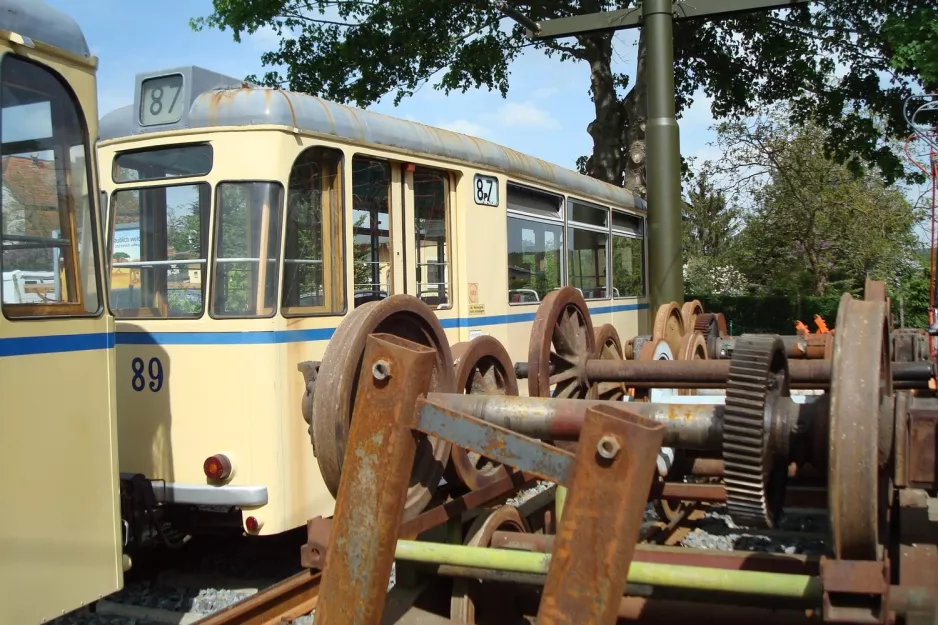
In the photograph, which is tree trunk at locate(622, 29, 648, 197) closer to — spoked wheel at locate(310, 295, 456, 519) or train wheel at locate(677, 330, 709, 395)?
train wheel at locate(677, 330, 709, 395)

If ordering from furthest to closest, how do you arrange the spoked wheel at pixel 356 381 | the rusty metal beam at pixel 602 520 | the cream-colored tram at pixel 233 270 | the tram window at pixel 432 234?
the tram window at pixel 432 234 < the cream-colored tram at pixel 233 270 < the spoked wheel at pixel 356 381 < the rusty metal beam at pixel 602 520

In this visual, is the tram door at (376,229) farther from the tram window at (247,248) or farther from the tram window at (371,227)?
the tram window at (247,248)

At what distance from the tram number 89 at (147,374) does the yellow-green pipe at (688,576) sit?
3.44 metres

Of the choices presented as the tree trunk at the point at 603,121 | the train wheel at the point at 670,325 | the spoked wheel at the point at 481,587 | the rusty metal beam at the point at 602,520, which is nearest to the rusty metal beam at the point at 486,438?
the rusty metal beam at the point at 602,520

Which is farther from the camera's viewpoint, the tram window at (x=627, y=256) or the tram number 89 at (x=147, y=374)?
the tram window at (x=627, y=256)

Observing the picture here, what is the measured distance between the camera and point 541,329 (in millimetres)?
4027

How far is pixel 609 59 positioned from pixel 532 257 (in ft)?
32.9

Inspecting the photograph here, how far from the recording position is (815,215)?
2134 centimetres

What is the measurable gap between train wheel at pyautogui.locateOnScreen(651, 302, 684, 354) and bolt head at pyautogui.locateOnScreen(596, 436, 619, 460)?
15.8ft

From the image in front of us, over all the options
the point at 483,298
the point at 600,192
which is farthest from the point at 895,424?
the point at 600,192

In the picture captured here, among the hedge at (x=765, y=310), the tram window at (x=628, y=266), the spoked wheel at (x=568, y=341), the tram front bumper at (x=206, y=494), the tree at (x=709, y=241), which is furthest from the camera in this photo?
the tree at (x=709, y=241)

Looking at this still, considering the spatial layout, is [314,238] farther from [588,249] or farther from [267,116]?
[588,249]

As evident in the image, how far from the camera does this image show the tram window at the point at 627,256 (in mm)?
10617

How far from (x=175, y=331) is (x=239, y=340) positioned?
0.44 metres
